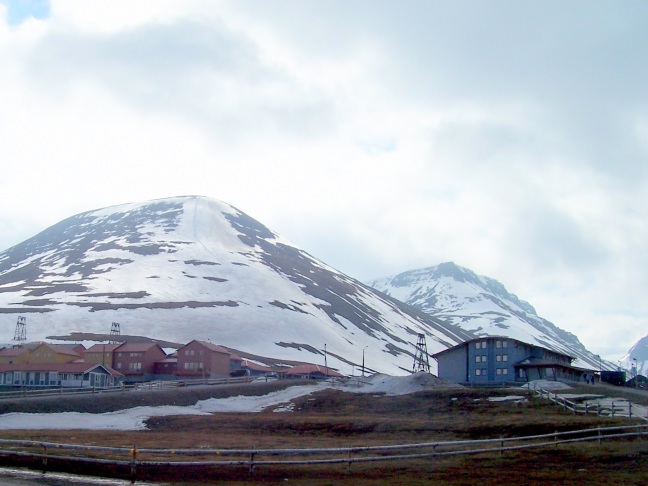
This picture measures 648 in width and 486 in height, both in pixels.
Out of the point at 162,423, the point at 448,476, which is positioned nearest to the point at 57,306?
the point at 162,423

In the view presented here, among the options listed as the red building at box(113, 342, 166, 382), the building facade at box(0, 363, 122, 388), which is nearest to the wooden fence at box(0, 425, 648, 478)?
the building facade at box(0, 363, 122, 388)

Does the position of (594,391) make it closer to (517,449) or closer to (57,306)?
(517,449)

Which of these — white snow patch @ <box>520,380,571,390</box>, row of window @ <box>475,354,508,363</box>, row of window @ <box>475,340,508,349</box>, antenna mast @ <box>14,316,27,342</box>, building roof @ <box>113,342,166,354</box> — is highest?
antenna mast @ <box>14,316,27,342</box>

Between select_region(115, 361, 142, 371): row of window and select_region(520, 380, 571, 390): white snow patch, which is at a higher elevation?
select_region(115, 361, 142, 371): row of window

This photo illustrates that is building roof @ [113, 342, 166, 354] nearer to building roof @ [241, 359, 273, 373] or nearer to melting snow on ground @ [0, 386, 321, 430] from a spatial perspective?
building roof @ [241, 359, 273, 373]

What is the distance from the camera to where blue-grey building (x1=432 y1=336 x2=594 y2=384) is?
93625 mm

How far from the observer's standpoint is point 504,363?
98.0 m

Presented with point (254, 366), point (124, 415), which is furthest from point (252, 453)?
point (254, 366)

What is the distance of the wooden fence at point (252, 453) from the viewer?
29.6m

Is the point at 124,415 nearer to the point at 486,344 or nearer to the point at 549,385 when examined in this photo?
the point at 549,385

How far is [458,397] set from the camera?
66.6 metres

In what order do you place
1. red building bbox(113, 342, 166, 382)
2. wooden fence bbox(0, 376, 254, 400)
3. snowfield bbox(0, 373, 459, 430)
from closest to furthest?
snowfield bbox(0, 373, 459, 430) → wooden fence bbox(0, 376, 254, 400) → red building bbox(113, 342, 166, 382)

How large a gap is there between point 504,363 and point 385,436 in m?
56.3

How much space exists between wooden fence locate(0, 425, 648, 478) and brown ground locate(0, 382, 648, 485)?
1.24 feet
